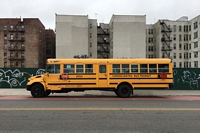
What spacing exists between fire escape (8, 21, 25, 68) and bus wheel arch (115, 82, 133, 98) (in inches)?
2623

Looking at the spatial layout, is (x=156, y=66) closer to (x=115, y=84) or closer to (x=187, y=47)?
(x=115, y=84)

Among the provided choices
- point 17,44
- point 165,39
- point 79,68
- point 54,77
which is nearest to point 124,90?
point 79,68

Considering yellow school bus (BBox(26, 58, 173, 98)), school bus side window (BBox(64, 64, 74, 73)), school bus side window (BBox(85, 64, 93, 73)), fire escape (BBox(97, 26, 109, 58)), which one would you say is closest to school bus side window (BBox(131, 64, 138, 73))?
yellow school bus (BBox(26, 58, 173, 98))

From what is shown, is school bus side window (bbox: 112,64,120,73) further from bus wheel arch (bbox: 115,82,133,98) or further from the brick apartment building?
the brick apartment building

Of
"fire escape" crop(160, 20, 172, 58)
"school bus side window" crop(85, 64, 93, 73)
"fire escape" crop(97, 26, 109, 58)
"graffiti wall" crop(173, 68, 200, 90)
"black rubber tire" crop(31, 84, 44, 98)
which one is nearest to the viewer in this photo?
"black rubber tire" crop(31, 84, 44, 98)

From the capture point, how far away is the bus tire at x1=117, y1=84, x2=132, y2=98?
43.3 ft

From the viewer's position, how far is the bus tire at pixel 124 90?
1320 cm

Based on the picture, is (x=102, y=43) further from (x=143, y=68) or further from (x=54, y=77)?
(x=54, y=77)

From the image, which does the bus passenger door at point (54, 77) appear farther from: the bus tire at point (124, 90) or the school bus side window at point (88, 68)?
the bus tire at point (124, 90)

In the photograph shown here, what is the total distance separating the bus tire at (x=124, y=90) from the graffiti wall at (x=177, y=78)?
6439 mm

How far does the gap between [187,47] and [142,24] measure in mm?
24816

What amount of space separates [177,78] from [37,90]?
38.1ft

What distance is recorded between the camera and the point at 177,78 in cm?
1792

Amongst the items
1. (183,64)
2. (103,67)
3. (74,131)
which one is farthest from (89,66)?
(183,64)
